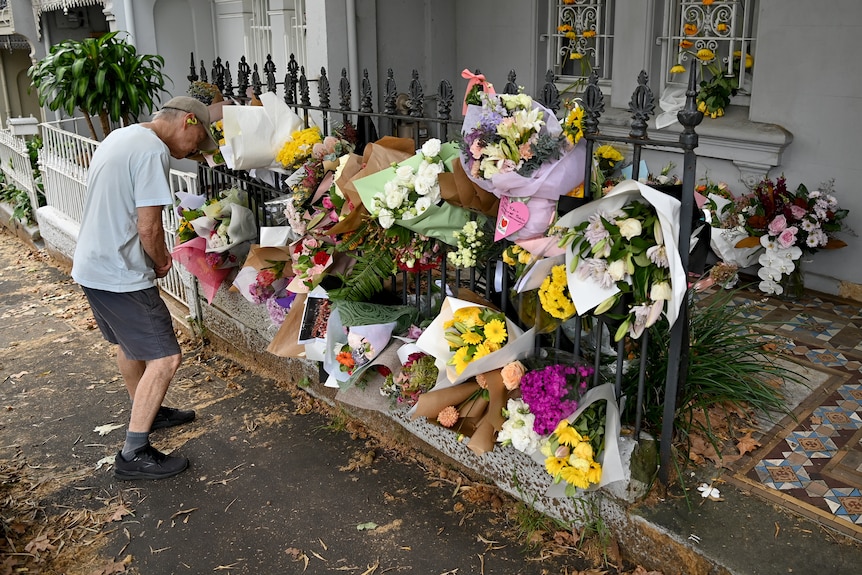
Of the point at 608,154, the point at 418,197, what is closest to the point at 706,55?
the point at 608,154

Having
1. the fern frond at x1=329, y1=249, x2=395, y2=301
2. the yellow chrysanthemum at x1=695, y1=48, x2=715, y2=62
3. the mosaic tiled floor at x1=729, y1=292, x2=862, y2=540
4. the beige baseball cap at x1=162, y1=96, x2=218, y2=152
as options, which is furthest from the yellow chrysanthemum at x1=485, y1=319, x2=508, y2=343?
the yellow chrysanthemum at x1=695, y1=48, x2=715, y2=62

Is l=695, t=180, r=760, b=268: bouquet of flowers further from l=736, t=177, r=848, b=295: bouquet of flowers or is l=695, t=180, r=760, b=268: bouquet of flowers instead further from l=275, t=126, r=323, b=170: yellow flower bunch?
l=275, t=126, r=323, b=170: yellow flower bunch

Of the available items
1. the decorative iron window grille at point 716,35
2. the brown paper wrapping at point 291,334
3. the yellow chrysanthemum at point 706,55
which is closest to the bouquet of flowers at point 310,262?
the brown paper wrapping at point 291,334

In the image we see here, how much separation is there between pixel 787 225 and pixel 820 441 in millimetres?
1954

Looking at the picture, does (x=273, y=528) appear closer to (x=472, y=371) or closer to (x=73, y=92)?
(x=472, y=371)

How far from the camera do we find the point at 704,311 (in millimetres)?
3928

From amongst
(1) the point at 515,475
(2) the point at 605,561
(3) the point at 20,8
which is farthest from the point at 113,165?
(3) the point at 20,8

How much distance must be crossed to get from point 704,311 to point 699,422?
2.34 ft

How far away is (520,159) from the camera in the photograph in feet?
9.86

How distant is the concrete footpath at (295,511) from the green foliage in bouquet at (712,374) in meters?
0.41

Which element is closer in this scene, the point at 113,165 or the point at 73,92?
the point at 113,165

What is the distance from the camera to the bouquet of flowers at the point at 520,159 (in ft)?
9.86

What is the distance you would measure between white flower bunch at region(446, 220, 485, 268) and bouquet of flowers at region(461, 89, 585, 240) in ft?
0.69

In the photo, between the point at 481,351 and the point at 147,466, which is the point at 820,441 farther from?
the point at 147,466
